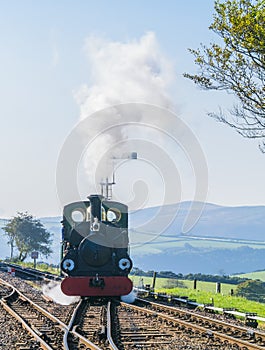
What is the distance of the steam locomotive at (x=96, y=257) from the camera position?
19719 mm

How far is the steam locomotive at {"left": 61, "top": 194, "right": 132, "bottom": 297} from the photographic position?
1972cm

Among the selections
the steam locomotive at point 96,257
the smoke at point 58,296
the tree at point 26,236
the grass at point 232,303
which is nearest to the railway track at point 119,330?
the steam locomotive at point 96,257

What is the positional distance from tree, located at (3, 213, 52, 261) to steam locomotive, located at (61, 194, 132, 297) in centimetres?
5805

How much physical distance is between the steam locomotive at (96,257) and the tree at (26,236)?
190 ft

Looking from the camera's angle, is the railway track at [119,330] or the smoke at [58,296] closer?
the railway track at [119,330]

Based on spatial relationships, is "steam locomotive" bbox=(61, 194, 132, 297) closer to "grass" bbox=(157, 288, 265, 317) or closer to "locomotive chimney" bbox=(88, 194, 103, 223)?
"locomotive chimney" bbox=(88, 194, 103, 223)

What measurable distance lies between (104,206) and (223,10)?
7525 mm

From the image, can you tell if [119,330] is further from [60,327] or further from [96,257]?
[96,257]

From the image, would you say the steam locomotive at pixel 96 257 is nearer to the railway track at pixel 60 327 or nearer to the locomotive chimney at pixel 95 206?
the locomotive chimney at pixel 95 206

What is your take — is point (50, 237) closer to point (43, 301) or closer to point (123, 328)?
point (43, 301)

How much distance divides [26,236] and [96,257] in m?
59.4

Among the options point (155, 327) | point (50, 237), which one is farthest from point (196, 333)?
point (50, 237)

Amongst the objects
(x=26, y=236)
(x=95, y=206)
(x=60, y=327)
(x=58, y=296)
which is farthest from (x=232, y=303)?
(x=26, y=236)

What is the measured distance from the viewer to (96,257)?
1997 cm
